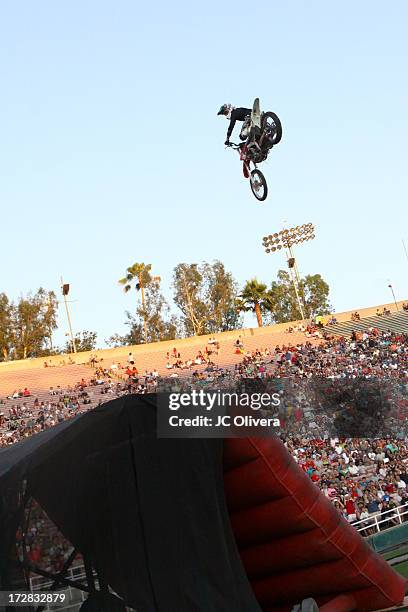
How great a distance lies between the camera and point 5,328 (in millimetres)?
66562

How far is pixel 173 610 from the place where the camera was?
19.7 ft

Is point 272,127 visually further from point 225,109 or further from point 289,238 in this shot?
point 289,238

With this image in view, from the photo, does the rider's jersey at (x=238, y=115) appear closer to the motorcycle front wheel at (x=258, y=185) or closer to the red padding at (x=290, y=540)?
the motorcycle front wheel at (x=258, y=185)

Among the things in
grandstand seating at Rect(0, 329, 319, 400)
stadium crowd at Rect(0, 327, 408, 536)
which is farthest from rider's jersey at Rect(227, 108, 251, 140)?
grandstand seating at Rect(0, 329, 319, 400)

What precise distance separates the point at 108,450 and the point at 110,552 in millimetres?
737

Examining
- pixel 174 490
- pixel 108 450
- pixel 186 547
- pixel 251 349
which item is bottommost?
pixel 186 547

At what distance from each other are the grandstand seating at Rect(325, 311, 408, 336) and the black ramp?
36.6 meters

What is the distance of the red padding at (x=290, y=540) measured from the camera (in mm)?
6535

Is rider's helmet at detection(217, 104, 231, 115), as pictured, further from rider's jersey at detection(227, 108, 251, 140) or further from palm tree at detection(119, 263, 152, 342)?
palm tree at detection(119, 263, 152, 342)

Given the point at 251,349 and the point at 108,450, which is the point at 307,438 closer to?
the point at 108,450

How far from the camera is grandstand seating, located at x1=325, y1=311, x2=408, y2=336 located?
4327cm

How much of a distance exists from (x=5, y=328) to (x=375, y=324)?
1297 inches

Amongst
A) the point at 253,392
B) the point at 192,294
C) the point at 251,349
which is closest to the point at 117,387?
the point at 251,349

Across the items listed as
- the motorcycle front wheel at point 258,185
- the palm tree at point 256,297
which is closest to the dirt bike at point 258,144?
the motorcycle front wheel at point 258,185
